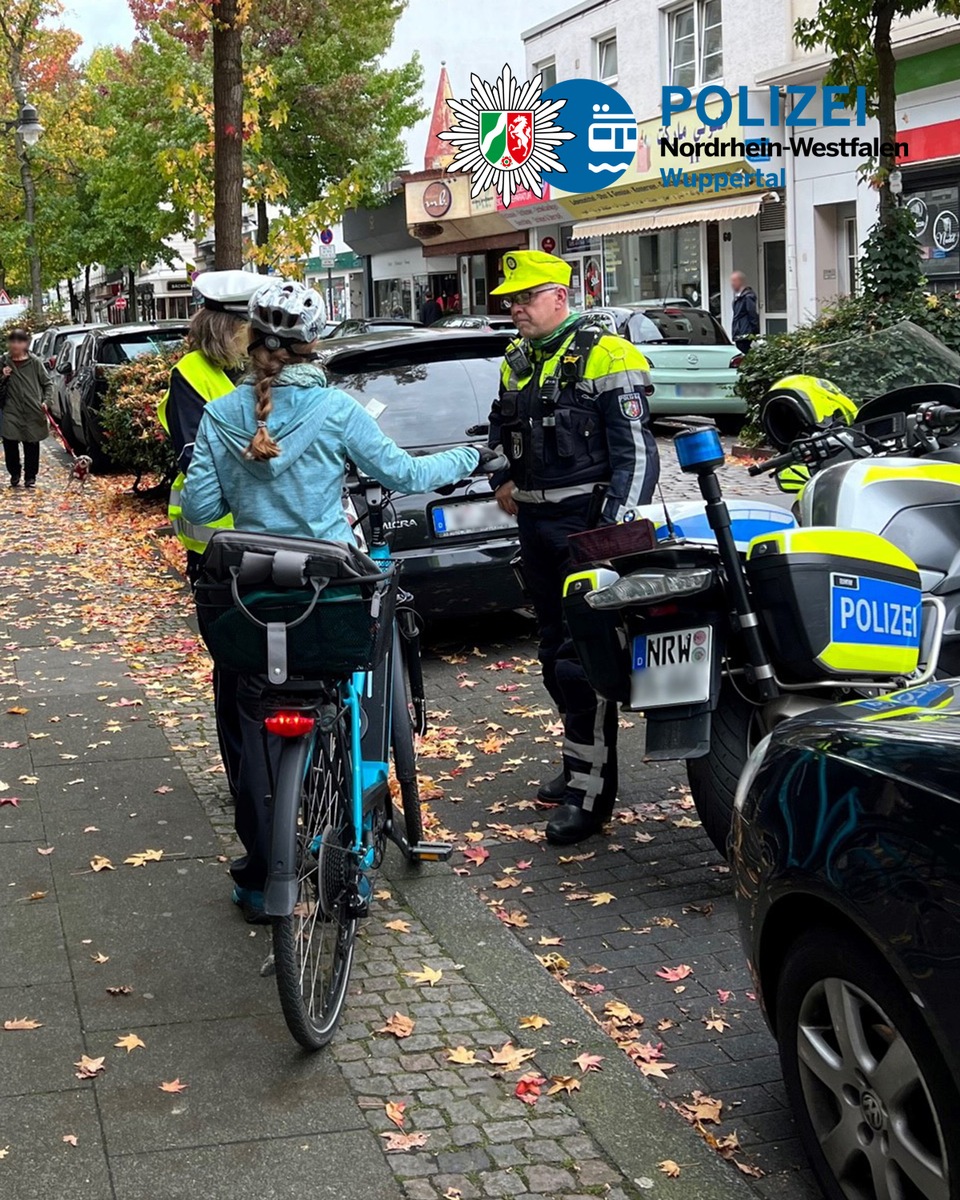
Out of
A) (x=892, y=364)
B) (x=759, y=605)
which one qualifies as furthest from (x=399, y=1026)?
(x=892, y=364)

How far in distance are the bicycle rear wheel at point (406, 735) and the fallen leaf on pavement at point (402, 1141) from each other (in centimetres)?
175

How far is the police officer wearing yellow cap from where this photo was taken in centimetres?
575

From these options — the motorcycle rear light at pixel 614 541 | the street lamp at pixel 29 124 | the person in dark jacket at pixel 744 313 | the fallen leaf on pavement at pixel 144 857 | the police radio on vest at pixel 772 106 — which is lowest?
the fallen leaf on pavement at pixel 144 857

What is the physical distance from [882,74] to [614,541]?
13.1m

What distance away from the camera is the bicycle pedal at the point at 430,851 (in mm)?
5371

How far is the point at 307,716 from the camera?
159 inches

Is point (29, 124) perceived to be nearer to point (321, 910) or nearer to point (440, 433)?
point (440, 433)

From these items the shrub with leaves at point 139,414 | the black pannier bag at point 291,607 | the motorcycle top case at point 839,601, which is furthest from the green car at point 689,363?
the black pannier bag at point 291,607

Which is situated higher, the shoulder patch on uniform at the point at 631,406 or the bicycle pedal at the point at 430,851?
the shoulder patch on uniform at the point at 631,406

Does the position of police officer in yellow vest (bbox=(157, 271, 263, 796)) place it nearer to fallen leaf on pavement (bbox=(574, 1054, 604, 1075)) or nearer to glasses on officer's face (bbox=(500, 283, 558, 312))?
glasses on officer's face (bbox=(500, 283, 558, 312))

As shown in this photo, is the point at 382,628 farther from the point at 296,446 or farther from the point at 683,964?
the point at 683,964

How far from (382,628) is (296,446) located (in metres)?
0.62

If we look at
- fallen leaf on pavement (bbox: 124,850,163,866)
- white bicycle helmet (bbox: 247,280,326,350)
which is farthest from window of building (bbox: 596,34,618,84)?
white bicycle helmet (bbox: 247,280,326,350)

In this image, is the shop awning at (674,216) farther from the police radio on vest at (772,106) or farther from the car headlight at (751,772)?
the car headlight at (751,772)
